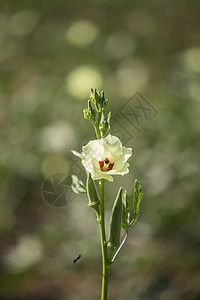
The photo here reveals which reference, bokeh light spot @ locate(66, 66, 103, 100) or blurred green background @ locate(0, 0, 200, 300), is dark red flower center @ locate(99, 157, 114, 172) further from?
bokeh light spot @ locate(66, 66, 103, 100)

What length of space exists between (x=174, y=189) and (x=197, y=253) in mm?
425

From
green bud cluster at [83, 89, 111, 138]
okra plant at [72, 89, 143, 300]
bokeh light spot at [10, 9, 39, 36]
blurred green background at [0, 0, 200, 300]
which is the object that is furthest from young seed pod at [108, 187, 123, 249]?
bokeh light spot at [10, 9, 39, 36]

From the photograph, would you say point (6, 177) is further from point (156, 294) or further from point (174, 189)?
point (156, 294)

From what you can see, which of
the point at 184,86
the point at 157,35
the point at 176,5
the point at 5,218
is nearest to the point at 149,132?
the point at 184,86

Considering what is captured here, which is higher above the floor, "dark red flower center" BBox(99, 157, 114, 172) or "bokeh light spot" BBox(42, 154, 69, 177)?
"dark red flower center" BBox(99, 157, 114, 172)

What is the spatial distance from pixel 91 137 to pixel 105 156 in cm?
161

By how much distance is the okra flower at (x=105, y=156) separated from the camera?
28.7 inches

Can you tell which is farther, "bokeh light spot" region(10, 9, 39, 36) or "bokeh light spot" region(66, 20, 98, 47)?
"bokeh light spot" region(10, 9, 39, 36)

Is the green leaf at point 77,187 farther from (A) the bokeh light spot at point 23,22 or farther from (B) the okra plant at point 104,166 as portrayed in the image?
(A) the bokeh light spot at point 23,22

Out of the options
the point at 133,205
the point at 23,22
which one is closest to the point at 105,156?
the point at 133,205

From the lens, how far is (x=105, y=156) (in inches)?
29.7

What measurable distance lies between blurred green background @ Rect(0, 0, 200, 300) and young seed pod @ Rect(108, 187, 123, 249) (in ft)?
2.40

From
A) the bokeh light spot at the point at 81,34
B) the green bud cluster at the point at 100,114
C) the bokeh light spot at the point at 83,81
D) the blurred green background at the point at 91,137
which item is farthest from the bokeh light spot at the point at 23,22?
the green bud cluster at the point at 100,114

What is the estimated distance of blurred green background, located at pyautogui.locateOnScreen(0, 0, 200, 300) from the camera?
5.75 feet
